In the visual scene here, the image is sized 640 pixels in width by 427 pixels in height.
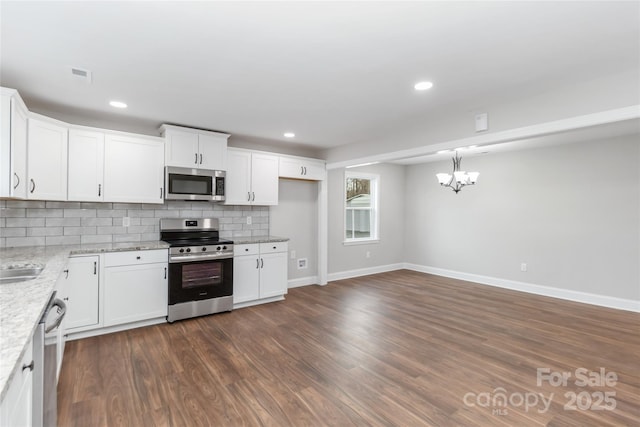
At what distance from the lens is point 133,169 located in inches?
148

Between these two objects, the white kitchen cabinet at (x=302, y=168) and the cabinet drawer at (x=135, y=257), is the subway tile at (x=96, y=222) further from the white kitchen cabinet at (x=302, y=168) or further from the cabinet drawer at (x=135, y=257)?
the white kitchen cabinet at (x=302, y=168)

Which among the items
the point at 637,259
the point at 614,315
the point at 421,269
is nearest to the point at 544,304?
the point at 614,315

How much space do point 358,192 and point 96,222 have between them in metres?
4.54

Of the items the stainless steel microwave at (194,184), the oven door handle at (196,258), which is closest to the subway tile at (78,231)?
the stainless steel microwave at (194,184)

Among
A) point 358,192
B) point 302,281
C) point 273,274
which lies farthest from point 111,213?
point 358,192

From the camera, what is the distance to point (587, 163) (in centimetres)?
475

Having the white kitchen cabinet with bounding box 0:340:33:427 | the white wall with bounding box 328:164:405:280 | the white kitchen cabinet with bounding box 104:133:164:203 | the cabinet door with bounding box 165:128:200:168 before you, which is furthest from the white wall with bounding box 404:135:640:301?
the white kitchen cabinet with bounding box 0:340:33:427

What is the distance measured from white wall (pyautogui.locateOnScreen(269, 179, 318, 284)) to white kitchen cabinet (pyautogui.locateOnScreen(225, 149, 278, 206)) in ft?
1.53

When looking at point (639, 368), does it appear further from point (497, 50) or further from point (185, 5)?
point (185, 5)

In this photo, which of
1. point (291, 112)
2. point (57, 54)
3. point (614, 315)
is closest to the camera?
point (57, 54)

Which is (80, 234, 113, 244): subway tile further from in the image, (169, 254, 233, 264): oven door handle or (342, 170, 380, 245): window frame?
(342, 170, 380, 245): window frame

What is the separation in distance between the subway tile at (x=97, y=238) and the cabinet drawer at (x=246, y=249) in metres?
1.48

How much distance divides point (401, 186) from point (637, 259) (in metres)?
4.00

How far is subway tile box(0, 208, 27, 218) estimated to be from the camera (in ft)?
10.6
